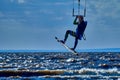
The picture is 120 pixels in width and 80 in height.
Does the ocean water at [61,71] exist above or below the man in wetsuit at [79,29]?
below

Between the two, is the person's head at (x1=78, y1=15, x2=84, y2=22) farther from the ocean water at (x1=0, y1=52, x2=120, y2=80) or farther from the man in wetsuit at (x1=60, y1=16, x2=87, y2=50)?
the ocean water at (x1=0, y1=52, x2=120, y2=80)

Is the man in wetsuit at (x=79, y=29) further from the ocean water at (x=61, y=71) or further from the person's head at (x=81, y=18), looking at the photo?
the ocean water at (x=61, y=71)

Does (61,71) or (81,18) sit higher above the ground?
(81,18)

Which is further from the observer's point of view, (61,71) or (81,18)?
(61,71)

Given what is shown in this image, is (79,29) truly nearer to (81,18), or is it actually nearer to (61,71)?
(81,18)

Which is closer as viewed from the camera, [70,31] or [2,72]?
[70,31]

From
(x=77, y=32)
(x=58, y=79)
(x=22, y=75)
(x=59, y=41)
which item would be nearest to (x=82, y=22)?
(x=77, y=32)

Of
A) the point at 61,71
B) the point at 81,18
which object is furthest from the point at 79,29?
the point at 61,71

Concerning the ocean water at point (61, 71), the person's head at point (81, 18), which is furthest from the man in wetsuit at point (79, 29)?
the ocean water at point (61, 71)

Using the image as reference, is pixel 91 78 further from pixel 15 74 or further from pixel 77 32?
pixel 77 32

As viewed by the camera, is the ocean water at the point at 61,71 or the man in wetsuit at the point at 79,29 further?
the ocean water at the point at 61,71

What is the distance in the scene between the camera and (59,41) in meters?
31.6

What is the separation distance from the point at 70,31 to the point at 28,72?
125ft

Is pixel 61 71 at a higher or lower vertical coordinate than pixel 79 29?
lower
